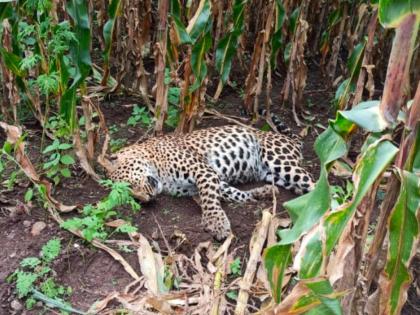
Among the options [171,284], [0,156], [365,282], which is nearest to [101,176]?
[0,156]

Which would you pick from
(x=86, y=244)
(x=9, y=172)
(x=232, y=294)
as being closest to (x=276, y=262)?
(x=232, y=294)

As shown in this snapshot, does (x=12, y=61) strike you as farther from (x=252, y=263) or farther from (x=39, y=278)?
(x=252, y=263)

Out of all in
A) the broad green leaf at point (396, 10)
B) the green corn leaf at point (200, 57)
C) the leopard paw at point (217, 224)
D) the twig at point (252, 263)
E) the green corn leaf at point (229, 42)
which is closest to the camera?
the broad green leaf at point (396, 10)

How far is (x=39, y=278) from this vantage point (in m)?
3.67

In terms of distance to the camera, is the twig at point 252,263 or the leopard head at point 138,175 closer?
the twig at point 252,263

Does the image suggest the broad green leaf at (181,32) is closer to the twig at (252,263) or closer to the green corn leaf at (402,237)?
the twig at (252,263)

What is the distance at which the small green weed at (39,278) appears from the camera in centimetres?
354

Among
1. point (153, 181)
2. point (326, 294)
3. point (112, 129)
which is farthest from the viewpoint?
point (112, 129)

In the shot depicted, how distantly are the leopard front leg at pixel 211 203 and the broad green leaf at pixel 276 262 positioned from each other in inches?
74.2

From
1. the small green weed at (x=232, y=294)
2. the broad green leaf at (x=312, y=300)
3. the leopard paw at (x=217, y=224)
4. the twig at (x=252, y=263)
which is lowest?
the leopard paw at (x=217, y=224)

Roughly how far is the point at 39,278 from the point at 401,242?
228cm

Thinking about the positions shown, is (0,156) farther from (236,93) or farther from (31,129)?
(236,93)

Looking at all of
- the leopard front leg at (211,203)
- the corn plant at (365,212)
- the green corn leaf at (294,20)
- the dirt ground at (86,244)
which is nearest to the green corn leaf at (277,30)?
the green corn leaf at (294,20)

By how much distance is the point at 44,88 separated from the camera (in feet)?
14.0
